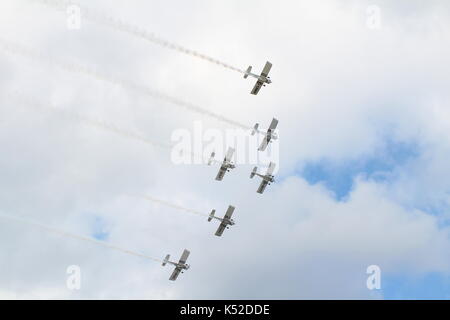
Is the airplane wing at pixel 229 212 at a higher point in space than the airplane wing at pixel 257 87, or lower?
lower

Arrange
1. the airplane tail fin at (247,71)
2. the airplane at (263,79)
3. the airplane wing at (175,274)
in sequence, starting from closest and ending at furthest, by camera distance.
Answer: the airplane tail fin at (247,71) → the airplane at (263,79) → the airplane wing at (175,274)

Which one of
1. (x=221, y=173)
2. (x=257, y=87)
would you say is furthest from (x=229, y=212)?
(x=257, y=87)

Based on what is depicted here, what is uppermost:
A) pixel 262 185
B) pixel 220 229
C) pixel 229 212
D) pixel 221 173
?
pixel 262 185

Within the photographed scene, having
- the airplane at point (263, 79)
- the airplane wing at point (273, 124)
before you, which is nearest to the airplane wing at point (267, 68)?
the airplane at point (263, 79)

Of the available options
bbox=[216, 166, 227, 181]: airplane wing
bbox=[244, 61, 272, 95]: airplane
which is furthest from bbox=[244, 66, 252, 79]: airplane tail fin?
bbox=[216, 166, 227, 181]: airplane wing

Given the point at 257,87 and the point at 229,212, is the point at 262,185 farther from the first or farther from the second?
the point at 257,87

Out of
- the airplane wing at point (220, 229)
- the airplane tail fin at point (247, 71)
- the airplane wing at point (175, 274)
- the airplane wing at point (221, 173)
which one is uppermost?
the airplane tail fin at point (247, 71)

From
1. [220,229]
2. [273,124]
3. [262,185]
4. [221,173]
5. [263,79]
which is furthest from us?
[262,185]

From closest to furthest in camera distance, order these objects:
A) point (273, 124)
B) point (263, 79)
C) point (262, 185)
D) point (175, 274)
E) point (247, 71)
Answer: point (247, 71), point (263, 79), point (273, 124), point (175, 274), point (262, 185)

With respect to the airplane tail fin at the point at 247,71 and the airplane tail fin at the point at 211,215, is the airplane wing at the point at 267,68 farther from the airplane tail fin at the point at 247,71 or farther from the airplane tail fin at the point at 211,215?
the airplane tail fin at the point at 211,215

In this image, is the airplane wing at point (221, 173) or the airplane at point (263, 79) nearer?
the airplane at point (263, 79)

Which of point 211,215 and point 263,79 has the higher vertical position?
point 263,79

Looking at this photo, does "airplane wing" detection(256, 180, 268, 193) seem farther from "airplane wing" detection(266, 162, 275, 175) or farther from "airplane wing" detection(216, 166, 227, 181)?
"airplane wing" detection(216, 166, 227, 181)
